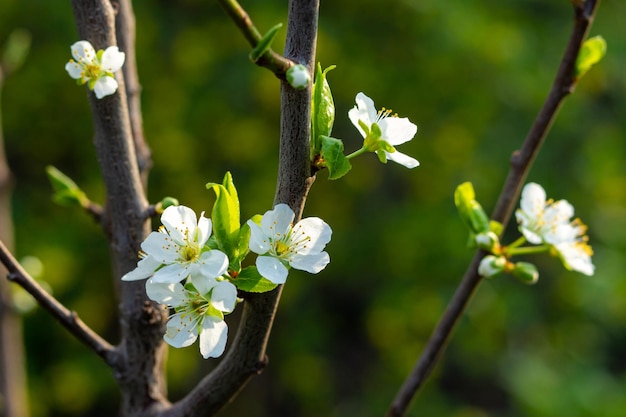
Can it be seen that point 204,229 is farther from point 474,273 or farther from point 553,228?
point 553,228

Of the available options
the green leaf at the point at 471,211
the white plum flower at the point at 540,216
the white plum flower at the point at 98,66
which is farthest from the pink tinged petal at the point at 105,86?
the white plum flower at the point at 540,216

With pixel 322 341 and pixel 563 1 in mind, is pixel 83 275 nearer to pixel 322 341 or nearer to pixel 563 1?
pixel 322 341

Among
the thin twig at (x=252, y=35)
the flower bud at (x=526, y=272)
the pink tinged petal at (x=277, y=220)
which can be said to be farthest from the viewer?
the flower bud at (x=526, y=272)

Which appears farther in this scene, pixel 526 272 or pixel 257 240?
pixel 526 272

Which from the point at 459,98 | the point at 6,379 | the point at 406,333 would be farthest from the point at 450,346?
the point at 6,379

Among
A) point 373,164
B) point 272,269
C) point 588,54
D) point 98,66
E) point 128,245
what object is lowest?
point 373,164

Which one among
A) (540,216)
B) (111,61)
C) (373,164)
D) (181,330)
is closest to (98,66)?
(111,61)

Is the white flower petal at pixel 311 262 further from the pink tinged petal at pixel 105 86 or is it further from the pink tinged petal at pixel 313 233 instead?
the pink tinged petal at pixel 105 86
